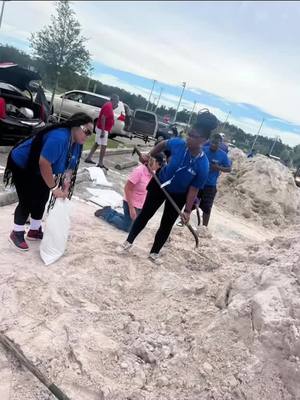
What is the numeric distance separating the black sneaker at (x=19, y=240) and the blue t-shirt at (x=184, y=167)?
5.07ft

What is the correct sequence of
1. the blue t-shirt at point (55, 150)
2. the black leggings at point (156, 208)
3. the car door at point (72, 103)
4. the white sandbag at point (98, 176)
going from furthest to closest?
the car door at point (72, 103) < the white sandbag at point (98, 176) < the black leggings at point (156, 208) < the blue t-shirt at point (55, 150)

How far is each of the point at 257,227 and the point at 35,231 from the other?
6087 mm

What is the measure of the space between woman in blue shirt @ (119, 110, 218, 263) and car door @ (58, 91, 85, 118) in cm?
1168

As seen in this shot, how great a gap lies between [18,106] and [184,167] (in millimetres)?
4365

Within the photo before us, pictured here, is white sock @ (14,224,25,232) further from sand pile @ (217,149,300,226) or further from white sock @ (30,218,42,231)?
sand pile @ (217,149,300,226)

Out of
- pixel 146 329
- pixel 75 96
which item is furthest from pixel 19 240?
pixel 75 96

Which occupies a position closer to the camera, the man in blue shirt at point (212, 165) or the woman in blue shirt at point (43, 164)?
the woman in blue shirt at point (43, 164)

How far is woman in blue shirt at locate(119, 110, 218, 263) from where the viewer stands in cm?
379

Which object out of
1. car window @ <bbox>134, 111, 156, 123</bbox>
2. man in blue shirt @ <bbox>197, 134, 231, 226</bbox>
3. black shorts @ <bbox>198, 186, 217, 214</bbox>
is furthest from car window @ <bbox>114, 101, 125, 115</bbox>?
black shorts @ <bbox>198, 186, 217, 214</bbox>

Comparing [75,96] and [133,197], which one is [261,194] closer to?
[133,197]

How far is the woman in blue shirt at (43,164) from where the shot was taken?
345cm

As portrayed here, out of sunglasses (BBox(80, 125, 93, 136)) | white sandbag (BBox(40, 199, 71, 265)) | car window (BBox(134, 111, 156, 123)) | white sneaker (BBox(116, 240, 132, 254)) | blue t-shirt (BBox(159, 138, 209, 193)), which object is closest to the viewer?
sunglasses (BBox(80, 125, 93, 136))

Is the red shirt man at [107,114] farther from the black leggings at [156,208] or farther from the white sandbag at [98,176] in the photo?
the black leggings at [156,208]

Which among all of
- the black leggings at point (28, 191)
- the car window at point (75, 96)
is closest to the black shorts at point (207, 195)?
the black leggings at point (28, 191)
